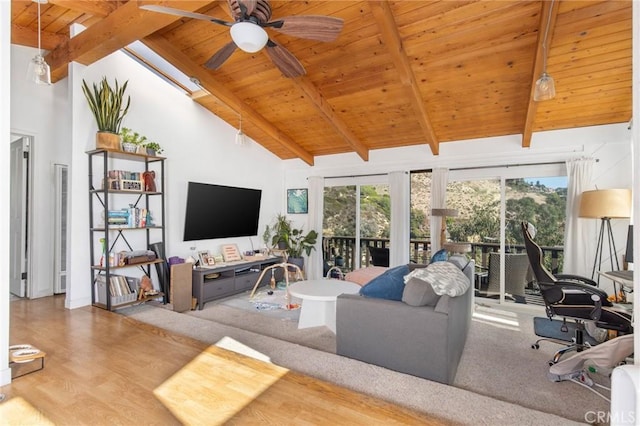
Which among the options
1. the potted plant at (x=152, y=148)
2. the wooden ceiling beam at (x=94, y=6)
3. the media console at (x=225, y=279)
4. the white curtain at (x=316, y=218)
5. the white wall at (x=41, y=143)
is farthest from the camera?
the white curtain at (x=316, y=218)

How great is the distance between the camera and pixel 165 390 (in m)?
1.96

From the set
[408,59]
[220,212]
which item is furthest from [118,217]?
[408,59]

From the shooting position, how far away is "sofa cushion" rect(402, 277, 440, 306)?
2277 millimetres

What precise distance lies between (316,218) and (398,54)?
3631 mm

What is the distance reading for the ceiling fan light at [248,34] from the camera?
6.89ft

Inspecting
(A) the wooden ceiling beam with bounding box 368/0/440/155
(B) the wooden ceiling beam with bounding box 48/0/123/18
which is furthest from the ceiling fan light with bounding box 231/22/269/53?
(B) the wooden ceiling beam with bounding box 48/0/123/18

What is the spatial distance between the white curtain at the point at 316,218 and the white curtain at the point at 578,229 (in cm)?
386

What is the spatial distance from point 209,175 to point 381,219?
10.2ft

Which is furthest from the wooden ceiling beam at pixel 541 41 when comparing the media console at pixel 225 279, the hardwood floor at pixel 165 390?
the media console at pixel 225 279

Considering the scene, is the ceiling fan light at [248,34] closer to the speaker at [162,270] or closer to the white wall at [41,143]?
the speaker at [162,270]

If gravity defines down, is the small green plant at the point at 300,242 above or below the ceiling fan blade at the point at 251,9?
below

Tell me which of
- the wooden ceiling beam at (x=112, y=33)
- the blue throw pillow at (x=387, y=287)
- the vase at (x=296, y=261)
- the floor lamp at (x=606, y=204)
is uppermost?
the wooden ceiling beam at (x=112, y=33)

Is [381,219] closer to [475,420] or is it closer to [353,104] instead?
[353,104]

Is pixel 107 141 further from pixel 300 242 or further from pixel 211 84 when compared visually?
pixel 300 242
